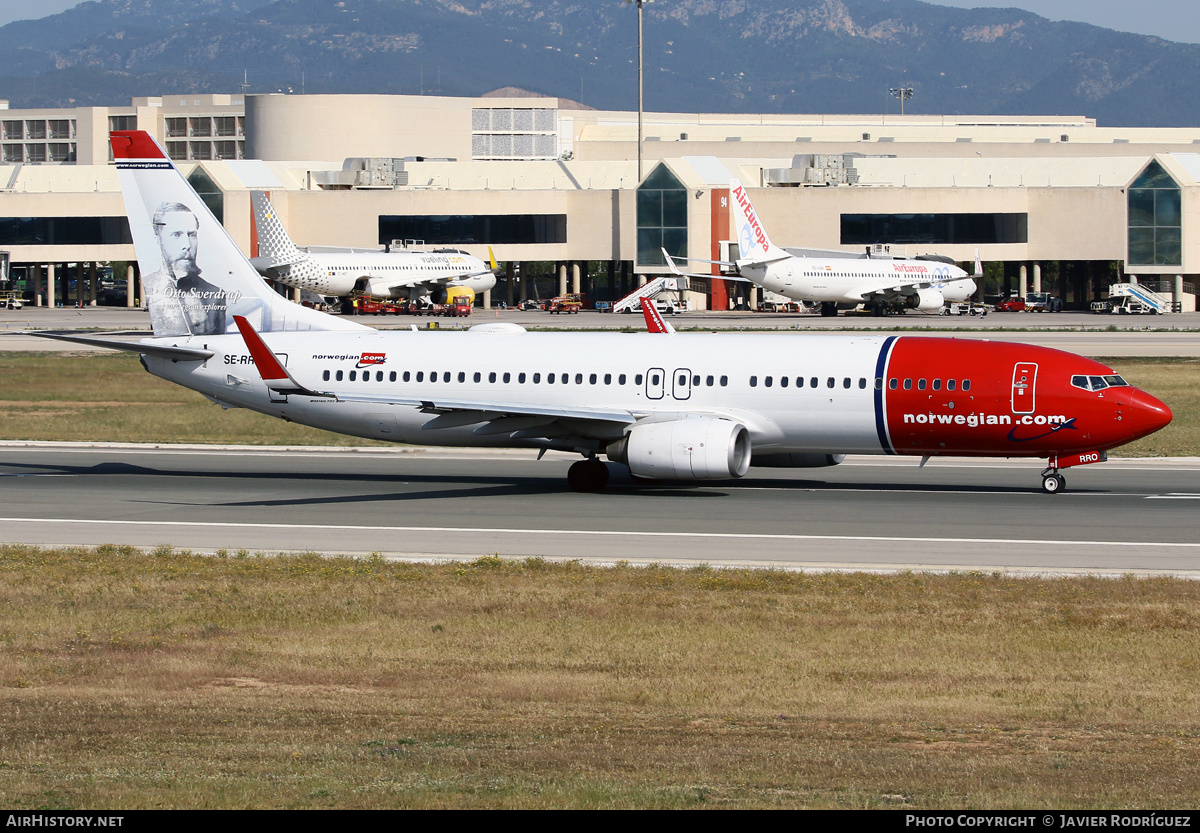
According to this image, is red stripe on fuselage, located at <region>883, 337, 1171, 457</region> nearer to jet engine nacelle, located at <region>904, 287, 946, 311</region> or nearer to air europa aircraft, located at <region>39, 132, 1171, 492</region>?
air europa aircraft, located at <region>39, 132, 1171, 492</region>

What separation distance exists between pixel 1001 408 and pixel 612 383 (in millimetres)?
8893

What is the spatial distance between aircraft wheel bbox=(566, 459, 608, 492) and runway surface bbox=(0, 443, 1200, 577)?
0.34 metres

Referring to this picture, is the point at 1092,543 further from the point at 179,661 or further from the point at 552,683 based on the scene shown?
the point at 179,661

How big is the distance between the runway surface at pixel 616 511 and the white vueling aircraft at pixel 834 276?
224ft

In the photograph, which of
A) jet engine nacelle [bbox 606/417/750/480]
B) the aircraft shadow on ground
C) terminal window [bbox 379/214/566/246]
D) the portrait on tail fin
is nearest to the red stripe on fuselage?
the aircraft shadow on ground

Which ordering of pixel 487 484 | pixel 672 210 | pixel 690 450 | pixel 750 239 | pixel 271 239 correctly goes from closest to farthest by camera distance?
pixel 690 450 → pixel 487 484 → pixel 750 239 → pixel 271 239 → pixel 672 210

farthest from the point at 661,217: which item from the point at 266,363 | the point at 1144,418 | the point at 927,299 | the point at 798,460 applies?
the point at 1144,418

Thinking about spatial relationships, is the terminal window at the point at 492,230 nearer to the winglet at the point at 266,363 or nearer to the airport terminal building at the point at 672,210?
the airport terminal building at the point at 672,210

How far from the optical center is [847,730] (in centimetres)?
1483

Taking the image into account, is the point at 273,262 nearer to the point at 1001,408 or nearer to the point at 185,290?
the point at 185,290

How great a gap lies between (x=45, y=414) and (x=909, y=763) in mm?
43329

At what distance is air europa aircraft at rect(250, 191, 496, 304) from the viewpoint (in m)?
111

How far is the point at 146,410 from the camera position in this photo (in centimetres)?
5172
